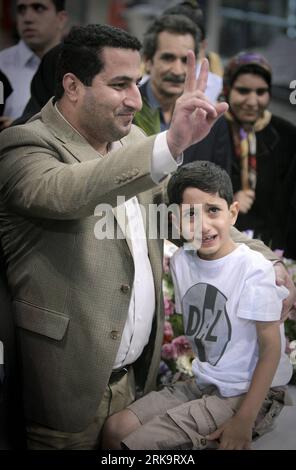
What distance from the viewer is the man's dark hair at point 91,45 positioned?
A: 1639 mm

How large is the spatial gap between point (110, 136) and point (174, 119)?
286 mm

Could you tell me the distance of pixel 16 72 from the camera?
6.91 ft

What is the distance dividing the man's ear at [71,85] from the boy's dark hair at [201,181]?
303mm

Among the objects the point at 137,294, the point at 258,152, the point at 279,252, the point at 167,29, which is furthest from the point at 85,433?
the point at 167,29

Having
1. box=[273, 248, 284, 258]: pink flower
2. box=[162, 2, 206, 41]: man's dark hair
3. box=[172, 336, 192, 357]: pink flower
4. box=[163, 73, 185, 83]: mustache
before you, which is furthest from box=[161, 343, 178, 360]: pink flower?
box=[162, 2, 206, 41]: man's dark hair

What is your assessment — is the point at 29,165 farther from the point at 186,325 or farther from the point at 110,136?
the point at 186,325

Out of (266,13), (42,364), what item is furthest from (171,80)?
(266,13)

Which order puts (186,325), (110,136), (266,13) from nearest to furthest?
(110,136)
(186,325)
(266,13)

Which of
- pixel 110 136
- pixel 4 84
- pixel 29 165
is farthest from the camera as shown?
pixel 4 84

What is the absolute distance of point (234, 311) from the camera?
5.66 ft

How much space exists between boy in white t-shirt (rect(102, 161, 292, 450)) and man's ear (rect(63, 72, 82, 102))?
30 cm

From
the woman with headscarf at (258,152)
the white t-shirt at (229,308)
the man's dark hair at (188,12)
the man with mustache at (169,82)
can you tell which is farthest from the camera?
the man's dark hair at (188,12)

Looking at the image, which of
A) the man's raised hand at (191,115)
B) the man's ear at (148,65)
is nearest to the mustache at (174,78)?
the man's ear at (148,65)

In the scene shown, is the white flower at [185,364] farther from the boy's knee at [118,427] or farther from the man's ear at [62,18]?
the man's ear at [62,18]
